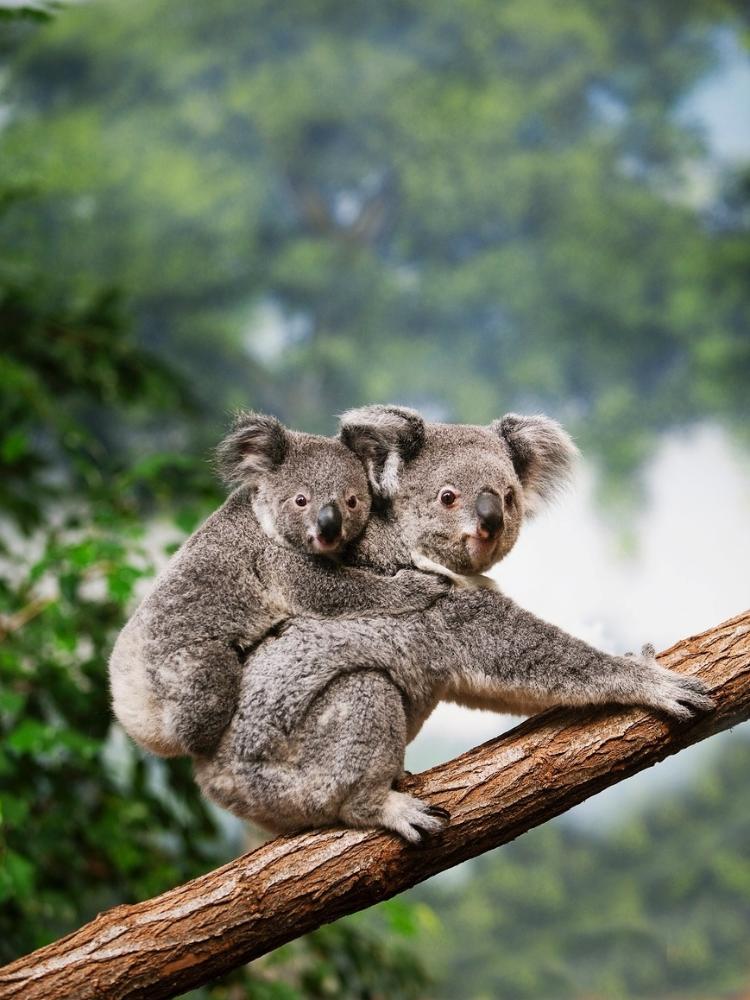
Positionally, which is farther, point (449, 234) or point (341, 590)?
point (449, 234)

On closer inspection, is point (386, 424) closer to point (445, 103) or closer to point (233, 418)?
point (233, 418)

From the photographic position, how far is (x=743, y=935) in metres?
9.84

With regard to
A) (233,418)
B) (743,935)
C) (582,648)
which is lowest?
(743,935)

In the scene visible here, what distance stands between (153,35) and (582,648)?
11.2 m

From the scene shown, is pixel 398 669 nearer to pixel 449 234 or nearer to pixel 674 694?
pixel 674 694

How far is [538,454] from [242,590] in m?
0.80

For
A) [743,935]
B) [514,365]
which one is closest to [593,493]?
[514,365]

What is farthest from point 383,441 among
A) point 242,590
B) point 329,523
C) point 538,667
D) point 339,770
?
point 339,770

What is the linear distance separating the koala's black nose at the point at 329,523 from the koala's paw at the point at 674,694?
0.74 metres

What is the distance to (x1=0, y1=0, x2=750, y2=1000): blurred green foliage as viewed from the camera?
10.1 meters

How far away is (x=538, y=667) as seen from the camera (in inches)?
90.4

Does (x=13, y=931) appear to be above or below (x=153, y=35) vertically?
below

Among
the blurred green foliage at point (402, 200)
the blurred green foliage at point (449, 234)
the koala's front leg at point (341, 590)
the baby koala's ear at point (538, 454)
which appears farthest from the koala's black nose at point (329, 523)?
the blurred green foliage at point (402, 200)

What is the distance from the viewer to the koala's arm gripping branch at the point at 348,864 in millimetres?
2279
